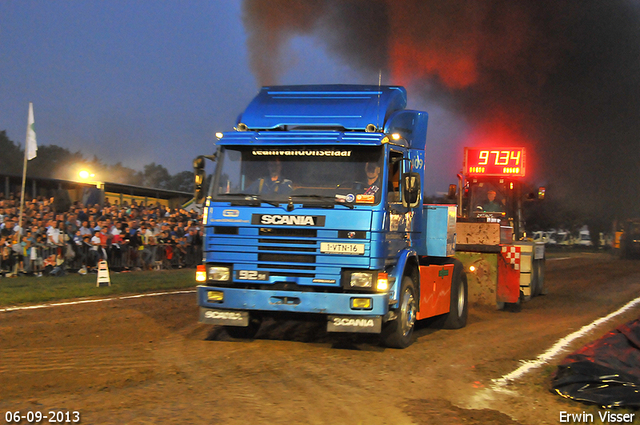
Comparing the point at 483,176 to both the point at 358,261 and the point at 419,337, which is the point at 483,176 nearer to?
the point at 419,337

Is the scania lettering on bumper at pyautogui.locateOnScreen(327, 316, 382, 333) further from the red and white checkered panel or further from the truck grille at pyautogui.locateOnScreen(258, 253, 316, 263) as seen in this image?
the red and white checkered panel

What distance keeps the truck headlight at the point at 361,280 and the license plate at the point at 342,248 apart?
0.29 m

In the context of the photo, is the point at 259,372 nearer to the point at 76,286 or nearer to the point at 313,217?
the point at 313,217

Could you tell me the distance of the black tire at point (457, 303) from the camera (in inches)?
463

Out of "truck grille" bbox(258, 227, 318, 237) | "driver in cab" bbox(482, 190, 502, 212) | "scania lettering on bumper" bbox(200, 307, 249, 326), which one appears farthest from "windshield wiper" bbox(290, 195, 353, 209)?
"driver in cab" bbox(482, 190, 502, 212)

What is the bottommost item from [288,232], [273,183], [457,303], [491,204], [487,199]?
[457,303]

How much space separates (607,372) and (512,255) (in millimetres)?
8262

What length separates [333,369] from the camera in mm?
7789

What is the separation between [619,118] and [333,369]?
2700 centimetres

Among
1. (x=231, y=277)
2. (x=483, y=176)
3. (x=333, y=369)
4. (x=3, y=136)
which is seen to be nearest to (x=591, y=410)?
(x=333, y=369)

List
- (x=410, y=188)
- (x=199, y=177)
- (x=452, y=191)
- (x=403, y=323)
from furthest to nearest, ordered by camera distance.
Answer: (x=452, y=191) → (x=403, y=323) → (x=199, y=177) → (x=410, y=188)

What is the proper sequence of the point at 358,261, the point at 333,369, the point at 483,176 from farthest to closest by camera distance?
the point at 483,176, the point at 358,261, the point at 333,369

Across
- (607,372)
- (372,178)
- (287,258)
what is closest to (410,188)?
(372,178)

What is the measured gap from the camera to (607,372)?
648 cm
